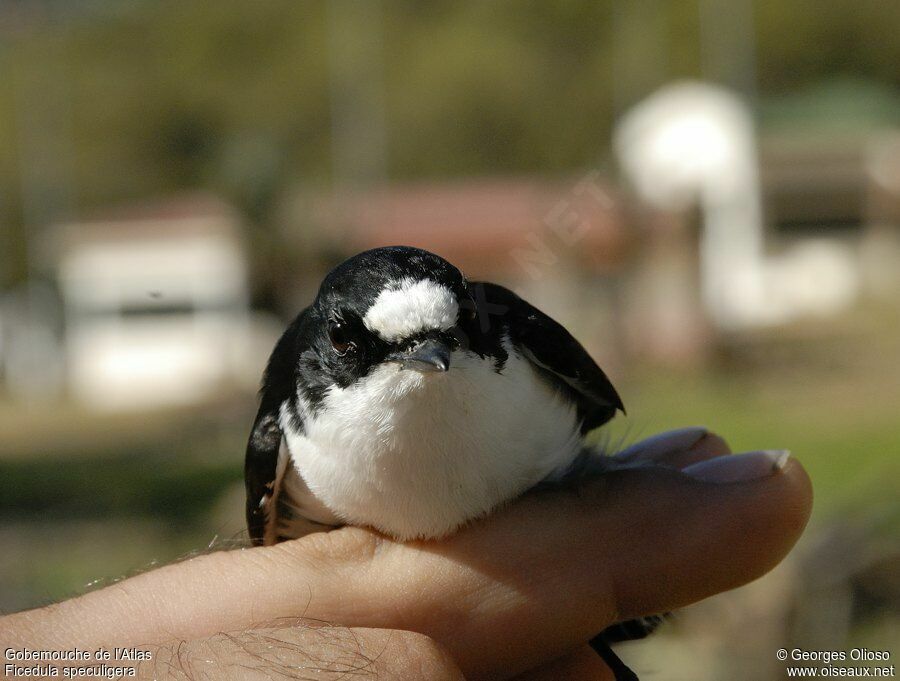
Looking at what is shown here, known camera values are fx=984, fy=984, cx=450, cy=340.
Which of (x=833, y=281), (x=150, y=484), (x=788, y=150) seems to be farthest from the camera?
(x=788, y=150)

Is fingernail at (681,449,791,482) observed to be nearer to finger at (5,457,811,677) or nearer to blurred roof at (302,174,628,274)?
finger at (5,457,811,677)

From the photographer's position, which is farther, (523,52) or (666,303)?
(523,52)

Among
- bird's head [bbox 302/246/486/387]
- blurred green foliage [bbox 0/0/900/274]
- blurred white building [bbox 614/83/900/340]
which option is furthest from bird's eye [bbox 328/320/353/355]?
blurred green foliage [bbox 0/0/900/274]

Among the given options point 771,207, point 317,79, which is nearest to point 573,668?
point 771,207

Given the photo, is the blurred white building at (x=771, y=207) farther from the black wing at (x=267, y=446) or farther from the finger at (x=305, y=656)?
the finger at (x=305, y=656)

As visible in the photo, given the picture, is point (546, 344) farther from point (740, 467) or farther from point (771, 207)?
point (771, 207)

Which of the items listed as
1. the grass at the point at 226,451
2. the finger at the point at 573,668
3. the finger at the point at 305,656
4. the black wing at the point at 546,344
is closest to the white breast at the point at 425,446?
the black wing at the point at 546,344

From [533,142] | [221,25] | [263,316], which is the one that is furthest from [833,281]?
[221,25]

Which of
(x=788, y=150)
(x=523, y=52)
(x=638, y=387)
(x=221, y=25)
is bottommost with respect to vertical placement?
(x=638, y=387)

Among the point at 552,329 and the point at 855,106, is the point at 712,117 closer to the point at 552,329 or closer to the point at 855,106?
the point at 855,106
